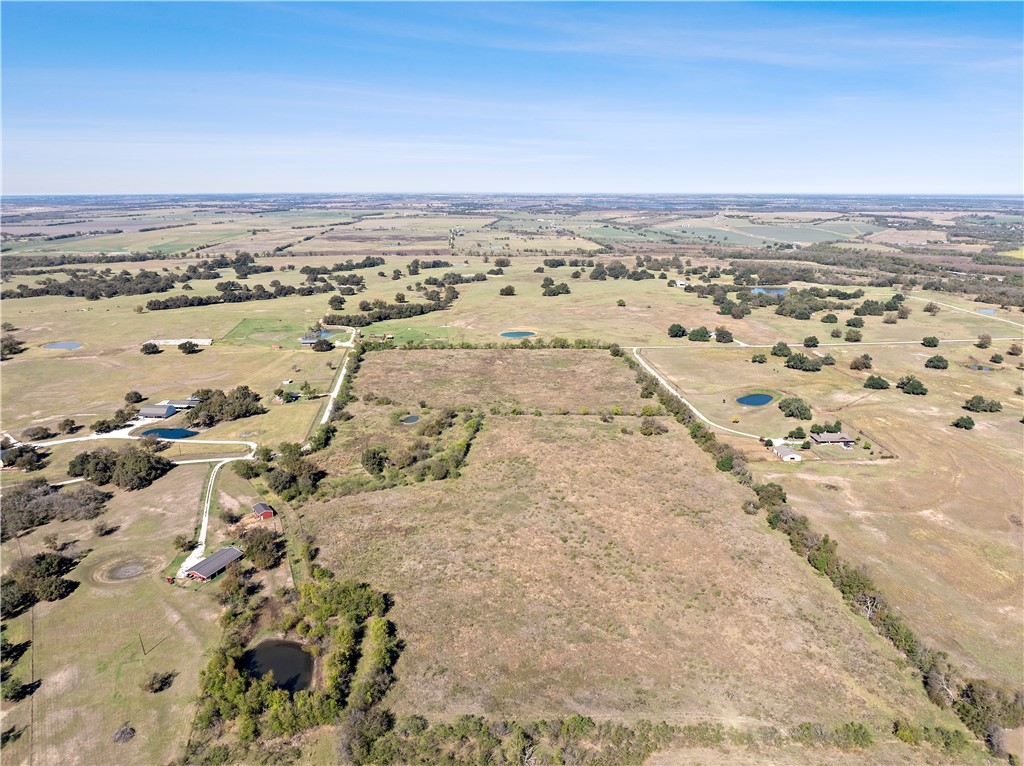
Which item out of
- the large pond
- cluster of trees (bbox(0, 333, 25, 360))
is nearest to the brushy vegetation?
the large pond

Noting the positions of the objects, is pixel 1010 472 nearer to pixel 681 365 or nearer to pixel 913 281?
pixel 681 365

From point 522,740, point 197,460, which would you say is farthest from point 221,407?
point 522,740

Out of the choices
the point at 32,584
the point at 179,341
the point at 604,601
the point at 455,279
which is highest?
the point at 455,279

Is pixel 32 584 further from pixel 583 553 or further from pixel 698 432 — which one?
pixel 698 432

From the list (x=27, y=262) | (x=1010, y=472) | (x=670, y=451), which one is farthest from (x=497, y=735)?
(x=27, y=262)

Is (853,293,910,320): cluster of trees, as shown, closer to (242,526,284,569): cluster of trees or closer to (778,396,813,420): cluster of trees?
(778,396,813,420): cluster of trees

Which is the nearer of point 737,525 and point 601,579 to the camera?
point 601,579

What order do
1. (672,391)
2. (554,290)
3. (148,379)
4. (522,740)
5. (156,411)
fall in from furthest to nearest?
(554,290)
(148,379)
(672,391)
(156,411)
(522,740)
